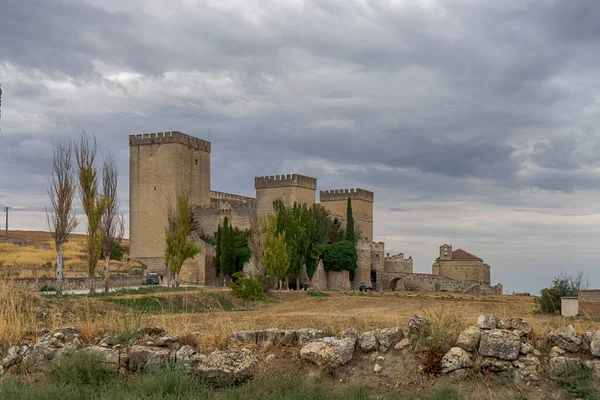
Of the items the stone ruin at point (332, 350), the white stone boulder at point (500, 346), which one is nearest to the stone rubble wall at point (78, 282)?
the stone ruin at point (332, 350)

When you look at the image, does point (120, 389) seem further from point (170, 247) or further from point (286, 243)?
point (286, 243)

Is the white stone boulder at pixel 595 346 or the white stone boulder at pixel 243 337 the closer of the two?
the white stone boulder at pixel 595 346

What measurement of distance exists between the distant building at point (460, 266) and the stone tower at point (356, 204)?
8.10m

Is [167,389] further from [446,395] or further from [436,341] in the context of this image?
[436,341]

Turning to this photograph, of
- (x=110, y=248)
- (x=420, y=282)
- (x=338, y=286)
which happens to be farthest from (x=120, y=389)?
(x=420, y=282)

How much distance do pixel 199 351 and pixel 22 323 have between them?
3.41 metres

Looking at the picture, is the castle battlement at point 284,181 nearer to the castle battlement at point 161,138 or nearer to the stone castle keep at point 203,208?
the stone castle keep at point 203,208

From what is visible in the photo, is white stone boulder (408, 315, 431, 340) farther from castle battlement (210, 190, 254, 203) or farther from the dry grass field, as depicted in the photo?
castle battlement (210, 190, 254, 203)

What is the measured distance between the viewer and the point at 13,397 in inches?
286

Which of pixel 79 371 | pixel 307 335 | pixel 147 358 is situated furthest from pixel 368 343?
pixel 79 371

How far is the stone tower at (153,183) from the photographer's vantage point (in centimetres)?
5059

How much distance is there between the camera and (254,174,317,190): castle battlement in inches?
2122

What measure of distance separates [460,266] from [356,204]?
1136 cm

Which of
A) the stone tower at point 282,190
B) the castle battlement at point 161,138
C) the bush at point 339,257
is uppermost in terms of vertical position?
the castle battlement at point 161,138
